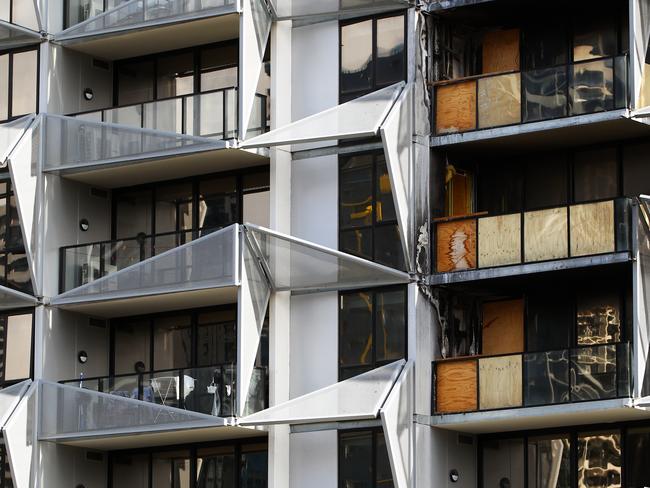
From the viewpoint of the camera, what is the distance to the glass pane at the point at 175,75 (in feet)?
183

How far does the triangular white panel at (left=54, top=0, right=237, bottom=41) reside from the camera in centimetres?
5334

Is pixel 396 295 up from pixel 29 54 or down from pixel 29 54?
down

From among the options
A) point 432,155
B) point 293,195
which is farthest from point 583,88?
point 293,195

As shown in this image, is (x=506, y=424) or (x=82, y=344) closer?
(x=506, y=424)

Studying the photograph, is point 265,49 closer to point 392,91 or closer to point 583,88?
point 392,91

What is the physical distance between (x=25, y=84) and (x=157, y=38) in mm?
3226

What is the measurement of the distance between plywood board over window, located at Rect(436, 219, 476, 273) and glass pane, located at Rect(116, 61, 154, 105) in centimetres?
887

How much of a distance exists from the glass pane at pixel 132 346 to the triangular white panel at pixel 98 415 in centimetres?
240

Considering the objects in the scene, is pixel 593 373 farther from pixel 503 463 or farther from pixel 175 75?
pixel 175 75

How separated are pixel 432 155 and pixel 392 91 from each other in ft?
5.17

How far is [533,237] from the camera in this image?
49.6 m

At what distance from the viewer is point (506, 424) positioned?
163ft

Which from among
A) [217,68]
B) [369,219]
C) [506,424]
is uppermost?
[217,68]

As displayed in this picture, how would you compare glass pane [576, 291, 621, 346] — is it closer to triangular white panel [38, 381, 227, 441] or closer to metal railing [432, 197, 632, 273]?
metal railing [432, 197, 632, 273]
